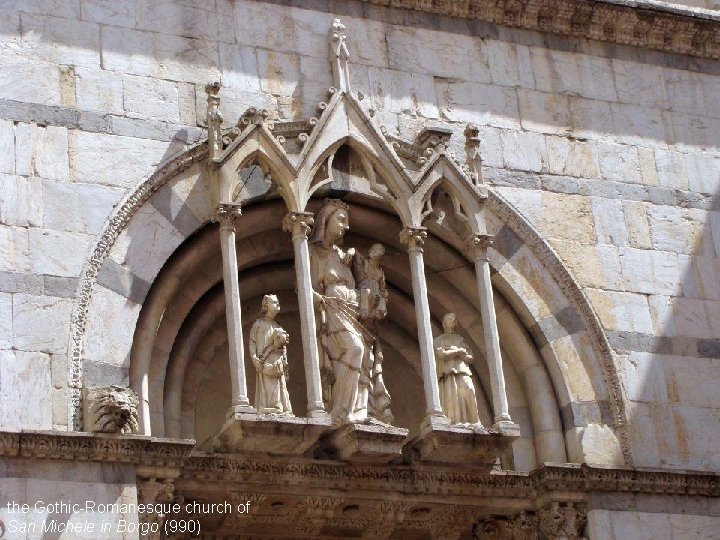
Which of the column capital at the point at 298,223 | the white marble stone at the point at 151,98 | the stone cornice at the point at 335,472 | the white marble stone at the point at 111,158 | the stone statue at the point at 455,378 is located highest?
the white marble stone at the point at 151,98

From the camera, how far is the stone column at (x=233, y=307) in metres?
11.0

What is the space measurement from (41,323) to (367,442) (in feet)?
7.18

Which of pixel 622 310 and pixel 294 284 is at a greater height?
pixel 294 284

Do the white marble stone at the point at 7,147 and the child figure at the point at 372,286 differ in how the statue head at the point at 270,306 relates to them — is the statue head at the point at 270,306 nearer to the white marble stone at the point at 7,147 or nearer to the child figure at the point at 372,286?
the child figure at the point at 372,286

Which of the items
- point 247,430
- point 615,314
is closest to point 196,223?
point 247,430

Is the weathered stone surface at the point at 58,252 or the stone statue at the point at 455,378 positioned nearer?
the weathered stone surface at the point at 58,252

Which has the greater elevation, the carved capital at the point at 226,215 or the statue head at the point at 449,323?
the carved capital at the point at 226,215

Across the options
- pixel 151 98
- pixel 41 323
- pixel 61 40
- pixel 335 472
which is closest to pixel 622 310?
pixel 335 472

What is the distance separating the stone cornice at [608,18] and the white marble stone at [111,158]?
238 cm

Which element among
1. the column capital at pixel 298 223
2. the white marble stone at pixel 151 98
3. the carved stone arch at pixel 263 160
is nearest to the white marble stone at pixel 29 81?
the white marble stone at pixel 151 98

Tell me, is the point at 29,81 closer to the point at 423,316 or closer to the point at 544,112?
the point at 423,316

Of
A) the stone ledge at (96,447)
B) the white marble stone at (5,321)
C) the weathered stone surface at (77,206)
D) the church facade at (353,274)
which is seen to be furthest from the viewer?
the weathered stone surface at (77,206)

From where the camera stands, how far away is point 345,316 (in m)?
11.7

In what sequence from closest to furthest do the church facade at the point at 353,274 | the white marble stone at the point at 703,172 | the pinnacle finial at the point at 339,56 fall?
the church facade at the point at 353,274
the pinnacle finial at the point at 339,56
the white marble stone at the point at 703,172
